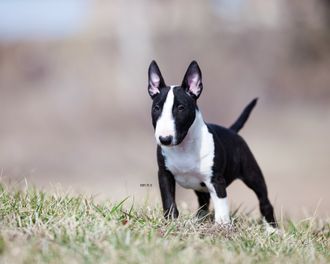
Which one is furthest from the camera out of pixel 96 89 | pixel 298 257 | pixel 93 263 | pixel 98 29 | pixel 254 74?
pixel 98 29

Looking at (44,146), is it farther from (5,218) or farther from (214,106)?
(5,218)

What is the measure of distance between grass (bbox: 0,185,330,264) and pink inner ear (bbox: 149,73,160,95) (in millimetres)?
877

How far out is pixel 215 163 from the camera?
5.58 meters

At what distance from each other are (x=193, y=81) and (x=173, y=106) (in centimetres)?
40

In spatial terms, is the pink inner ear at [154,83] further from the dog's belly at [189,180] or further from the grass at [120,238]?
the grass at [120,238]

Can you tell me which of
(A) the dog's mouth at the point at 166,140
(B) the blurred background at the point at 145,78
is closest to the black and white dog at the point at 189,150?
(A) the dog's mouth at the point at 166,140

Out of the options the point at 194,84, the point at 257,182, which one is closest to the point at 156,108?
the point at 194,84

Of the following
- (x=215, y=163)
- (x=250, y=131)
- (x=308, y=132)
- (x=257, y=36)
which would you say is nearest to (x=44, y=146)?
(x=250, y=131)

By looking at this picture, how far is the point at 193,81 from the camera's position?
5492 mm

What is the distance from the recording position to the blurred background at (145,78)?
15438 mm

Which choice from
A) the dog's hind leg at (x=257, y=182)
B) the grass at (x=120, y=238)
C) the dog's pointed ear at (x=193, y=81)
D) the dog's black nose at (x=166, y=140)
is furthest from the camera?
the dog's hind leg at (x=257, y=182)

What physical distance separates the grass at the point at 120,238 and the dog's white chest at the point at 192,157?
0.36 meters

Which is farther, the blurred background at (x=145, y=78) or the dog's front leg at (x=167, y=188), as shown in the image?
the blurred background at (x=145, y=78)

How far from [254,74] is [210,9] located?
8.03 ft
